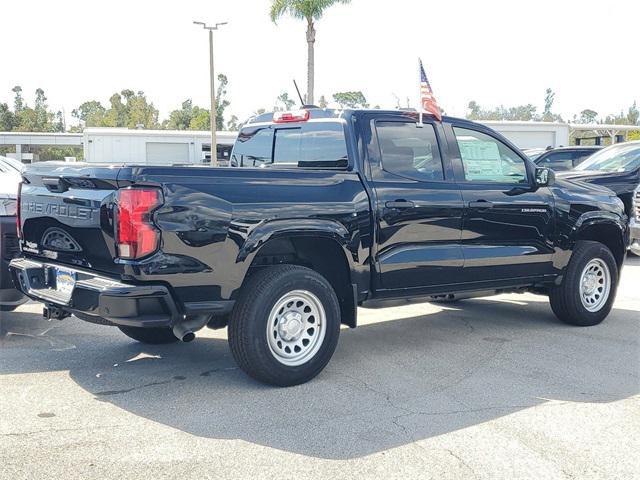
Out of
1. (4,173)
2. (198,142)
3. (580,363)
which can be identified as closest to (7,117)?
(198,142)

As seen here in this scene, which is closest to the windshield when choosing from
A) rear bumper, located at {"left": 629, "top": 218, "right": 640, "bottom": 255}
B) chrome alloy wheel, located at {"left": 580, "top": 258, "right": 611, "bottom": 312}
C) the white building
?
rear bumper, located at {"left": 629, "top": 218, "right": 640, "bottom": 255}

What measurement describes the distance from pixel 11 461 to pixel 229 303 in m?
1.62

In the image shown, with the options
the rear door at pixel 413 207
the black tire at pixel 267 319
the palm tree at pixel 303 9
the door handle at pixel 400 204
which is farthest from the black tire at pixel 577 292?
the palm tree at pixel 303 9

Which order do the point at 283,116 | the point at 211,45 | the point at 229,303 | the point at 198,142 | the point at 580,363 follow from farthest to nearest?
the point at 198,142
the point at 211,45
the point at 283,116
the point at 580,363
the point at 229,303

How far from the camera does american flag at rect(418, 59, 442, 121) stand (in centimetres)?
617

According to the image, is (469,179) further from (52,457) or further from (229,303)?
(52,457)

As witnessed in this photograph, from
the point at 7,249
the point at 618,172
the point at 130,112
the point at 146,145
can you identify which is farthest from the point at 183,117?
the point at 7,249

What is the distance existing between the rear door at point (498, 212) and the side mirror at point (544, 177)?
7 centimetres

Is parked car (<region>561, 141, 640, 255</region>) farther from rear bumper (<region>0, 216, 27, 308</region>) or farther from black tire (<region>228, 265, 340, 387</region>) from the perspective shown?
rear bumper (<region>0, 216, 27, 308</region>)

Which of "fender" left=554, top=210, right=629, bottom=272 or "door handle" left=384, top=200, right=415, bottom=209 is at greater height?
"door handle" left=384, top=200, right=415, bottom=209

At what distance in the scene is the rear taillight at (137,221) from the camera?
4.50m

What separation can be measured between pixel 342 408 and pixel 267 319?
30.5 inches

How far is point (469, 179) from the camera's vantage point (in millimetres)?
6277

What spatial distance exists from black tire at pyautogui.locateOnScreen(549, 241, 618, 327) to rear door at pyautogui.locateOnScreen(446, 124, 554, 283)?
32 centimetres
